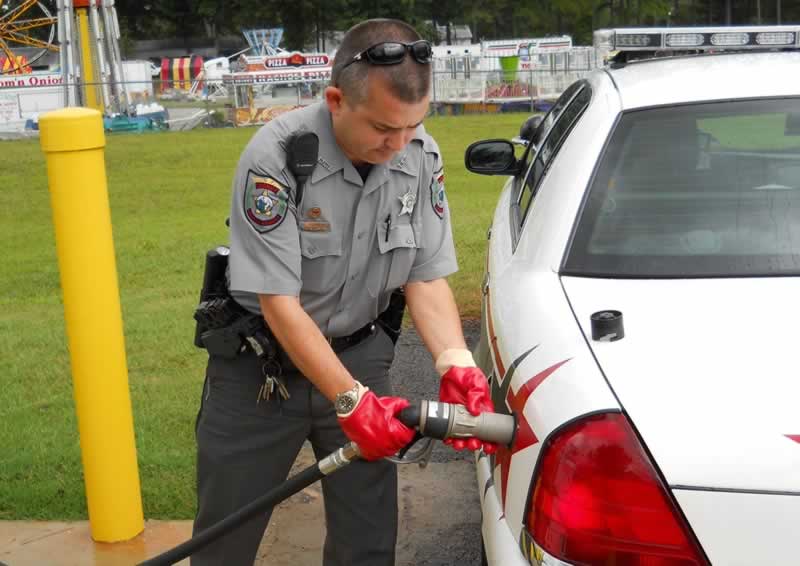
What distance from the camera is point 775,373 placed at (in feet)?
6.17

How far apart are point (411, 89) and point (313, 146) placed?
276 mm

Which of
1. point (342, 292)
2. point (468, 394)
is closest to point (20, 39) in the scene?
point (342, 292)

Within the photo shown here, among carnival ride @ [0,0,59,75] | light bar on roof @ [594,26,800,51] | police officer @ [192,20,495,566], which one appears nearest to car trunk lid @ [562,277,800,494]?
police officer @ [192,20,495,566]

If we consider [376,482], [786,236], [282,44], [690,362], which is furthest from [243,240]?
[282,44]

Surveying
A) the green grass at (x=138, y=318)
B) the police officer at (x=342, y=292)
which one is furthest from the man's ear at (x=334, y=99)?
the green grass at (x=138, y=318)

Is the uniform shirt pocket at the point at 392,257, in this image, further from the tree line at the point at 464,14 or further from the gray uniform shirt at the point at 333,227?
the tree line at the point at 464,14

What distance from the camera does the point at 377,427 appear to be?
222 centimetres

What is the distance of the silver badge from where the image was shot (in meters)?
2.58

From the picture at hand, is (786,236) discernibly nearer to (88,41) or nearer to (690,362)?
(690,362)

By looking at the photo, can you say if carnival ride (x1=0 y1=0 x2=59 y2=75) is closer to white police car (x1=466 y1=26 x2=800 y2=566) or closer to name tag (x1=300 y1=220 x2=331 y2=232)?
white police car (x1=466 y1=26 x2=800 y2=566)

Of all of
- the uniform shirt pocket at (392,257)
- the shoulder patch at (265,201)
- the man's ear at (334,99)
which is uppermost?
the man's ear at (334,99)

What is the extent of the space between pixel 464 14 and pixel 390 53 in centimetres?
5776

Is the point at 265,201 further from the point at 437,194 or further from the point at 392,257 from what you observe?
the point at 437,194

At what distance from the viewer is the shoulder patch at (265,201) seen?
2369 mm
